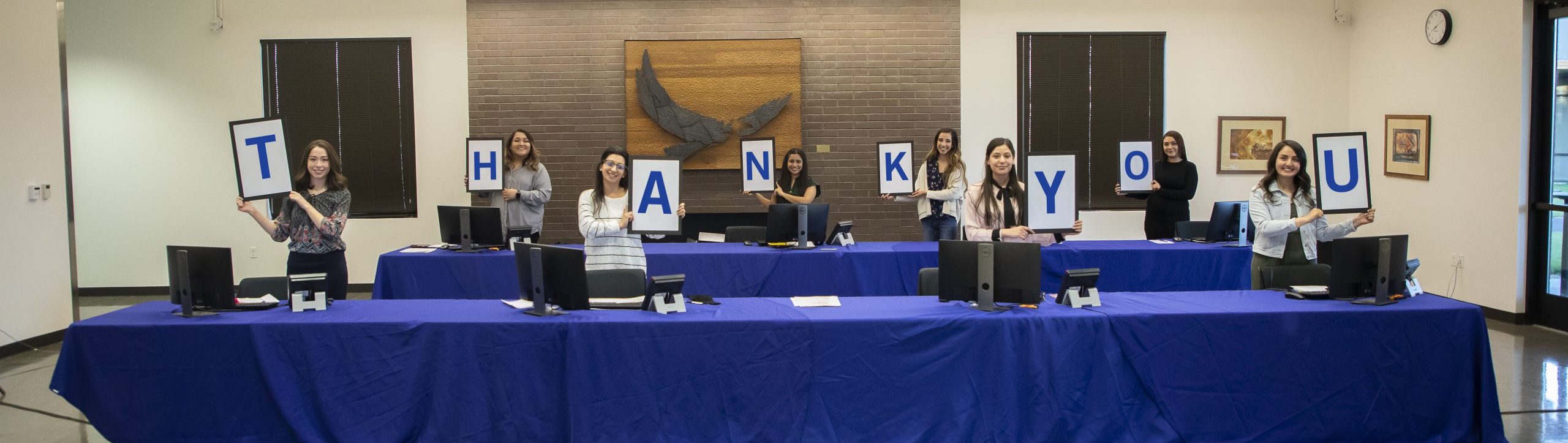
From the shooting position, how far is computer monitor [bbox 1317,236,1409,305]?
412cm

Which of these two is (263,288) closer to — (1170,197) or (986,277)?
(986,277)

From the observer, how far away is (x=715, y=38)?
9.03 meters

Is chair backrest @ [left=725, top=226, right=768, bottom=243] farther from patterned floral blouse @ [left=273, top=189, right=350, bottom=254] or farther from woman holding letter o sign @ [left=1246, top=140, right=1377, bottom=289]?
woman holding letter o sign @ [left=1246, top=140, right=1377, bottom=289]

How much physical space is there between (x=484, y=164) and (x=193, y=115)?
11.6ft

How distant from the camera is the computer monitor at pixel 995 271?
3990 mm

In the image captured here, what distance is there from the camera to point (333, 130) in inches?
356

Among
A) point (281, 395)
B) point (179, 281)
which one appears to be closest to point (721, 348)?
point (281, 395)

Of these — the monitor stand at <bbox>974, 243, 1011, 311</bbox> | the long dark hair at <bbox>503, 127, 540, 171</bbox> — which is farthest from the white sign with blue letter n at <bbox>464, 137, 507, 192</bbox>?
the monitor stand at <bbox>974, 243, 1011, 311</bbox>

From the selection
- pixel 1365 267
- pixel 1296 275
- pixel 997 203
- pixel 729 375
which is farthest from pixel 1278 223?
pixel 729 375

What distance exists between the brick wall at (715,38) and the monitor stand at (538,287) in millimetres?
5122

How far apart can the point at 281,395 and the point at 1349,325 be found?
13.6 ft

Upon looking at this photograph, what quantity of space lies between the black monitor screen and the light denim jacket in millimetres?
1725

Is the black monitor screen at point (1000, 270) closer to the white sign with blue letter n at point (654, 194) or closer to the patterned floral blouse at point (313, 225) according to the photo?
the white sign with blue letter n at point (654, 194)

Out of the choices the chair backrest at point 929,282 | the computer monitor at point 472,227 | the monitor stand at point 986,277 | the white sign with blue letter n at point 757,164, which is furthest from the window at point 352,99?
the monitor stand at point 986,277
